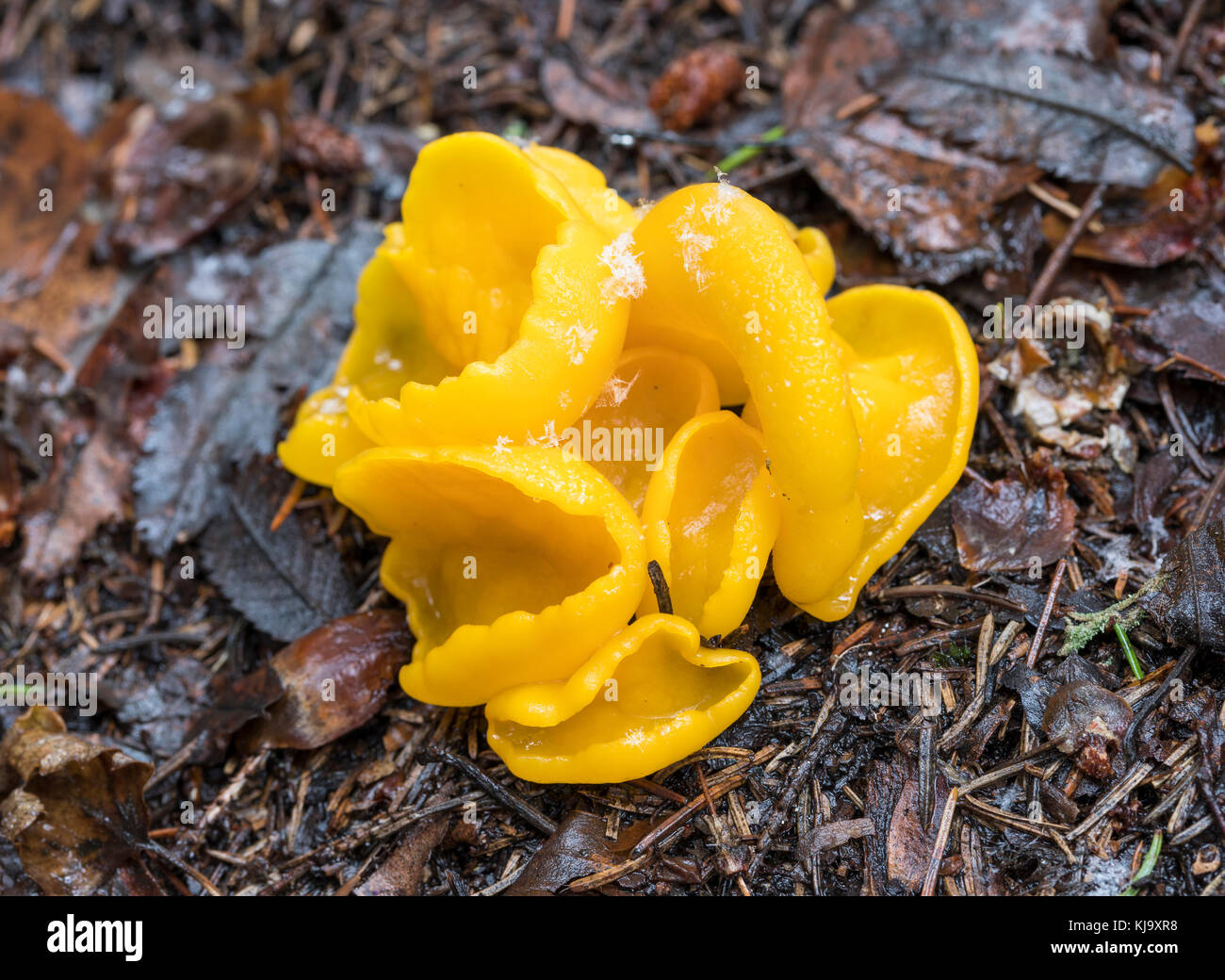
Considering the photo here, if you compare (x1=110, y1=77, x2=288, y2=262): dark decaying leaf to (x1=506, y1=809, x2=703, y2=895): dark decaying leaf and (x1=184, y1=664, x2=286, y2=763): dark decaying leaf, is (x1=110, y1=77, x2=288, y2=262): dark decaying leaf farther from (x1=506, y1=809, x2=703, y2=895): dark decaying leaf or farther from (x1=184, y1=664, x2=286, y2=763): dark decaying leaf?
(x1=506, y1=809, x2=703, y2=895): dark decaying leaf

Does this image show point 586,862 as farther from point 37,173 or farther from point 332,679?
point 37,173

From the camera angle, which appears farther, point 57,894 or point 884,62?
point 884,62

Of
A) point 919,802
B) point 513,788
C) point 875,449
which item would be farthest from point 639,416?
point 919,802

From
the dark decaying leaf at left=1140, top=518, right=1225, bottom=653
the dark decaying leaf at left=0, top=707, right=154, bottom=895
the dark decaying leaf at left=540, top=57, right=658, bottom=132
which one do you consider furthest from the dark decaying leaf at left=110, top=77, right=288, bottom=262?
the dark decaying leaf at left=1140, top=518, right=1225, bottom=653

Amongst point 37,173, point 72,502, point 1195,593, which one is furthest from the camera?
point 37,173

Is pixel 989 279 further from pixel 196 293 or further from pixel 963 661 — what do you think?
pixel 196 293

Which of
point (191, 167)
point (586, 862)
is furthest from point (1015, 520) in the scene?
A: point (191, 167)
